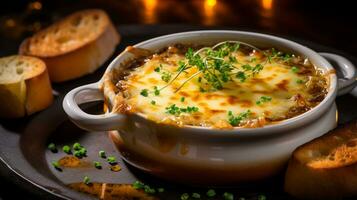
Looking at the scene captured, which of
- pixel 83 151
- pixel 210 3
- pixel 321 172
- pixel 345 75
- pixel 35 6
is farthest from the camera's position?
pixel 210 3

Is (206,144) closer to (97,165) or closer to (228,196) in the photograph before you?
(228,196)

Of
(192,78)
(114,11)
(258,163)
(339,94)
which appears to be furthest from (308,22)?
(258,163)

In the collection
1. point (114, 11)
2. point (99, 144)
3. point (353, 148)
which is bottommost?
point (114, 11)

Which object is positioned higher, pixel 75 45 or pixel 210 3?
pixel 75 45

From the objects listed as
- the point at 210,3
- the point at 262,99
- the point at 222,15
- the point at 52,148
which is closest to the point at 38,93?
the point at 52,148

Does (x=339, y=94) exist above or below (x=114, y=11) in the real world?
above

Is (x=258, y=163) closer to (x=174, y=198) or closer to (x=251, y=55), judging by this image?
(x=174, y=198)
